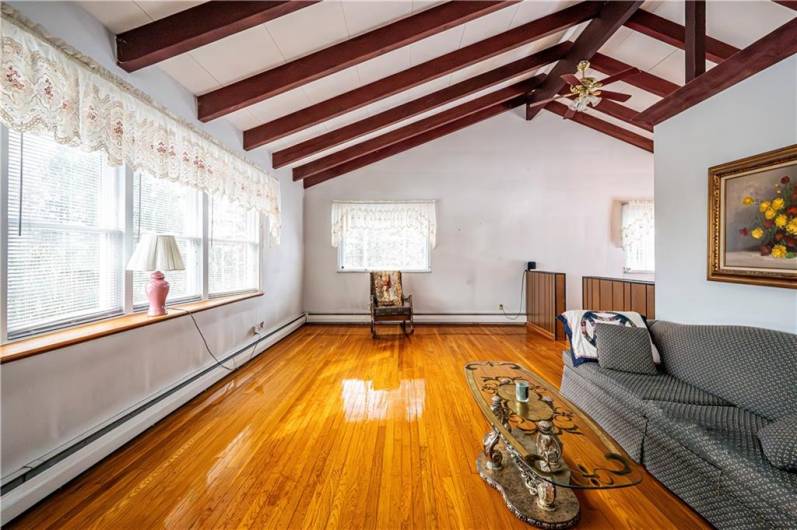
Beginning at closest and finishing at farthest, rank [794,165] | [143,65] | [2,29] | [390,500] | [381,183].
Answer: [2,29]
[390,500]
[794,165]
[143,65]
[381,183]

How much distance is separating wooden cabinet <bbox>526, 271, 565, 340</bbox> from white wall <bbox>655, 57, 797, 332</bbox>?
5.01ft

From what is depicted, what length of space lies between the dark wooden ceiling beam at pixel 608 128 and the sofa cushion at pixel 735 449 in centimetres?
485

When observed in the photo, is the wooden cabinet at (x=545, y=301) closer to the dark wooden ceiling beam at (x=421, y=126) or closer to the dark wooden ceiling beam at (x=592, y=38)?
the dark wooden ceiling beam at (x=592, y=38)

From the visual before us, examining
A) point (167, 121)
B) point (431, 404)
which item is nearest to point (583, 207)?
point (431, 404)

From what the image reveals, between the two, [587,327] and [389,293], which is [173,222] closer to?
[389,293]

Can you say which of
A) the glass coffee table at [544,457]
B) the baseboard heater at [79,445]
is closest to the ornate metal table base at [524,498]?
the glass coffee table at [544,457]

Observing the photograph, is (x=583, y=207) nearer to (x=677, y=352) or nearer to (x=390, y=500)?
(x=677, y=352)

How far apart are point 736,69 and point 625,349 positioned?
1875mm

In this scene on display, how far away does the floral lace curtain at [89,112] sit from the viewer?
1284mm

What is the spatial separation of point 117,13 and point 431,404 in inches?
123

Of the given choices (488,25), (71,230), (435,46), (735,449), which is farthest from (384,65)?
(735,449)

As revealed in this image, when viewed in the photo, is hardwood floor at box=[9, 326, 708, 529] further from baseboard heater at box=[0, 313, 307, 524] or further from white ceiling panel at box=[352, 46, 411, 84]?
white ceiling panel at box=[352, 46, 411, 84]

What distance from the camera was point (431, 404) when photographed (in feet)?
7.76

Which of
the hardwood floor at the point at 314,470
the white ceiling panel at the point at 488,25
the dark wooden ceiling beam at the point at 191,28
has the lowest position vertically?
the hardwood floor at the point at 314,470
